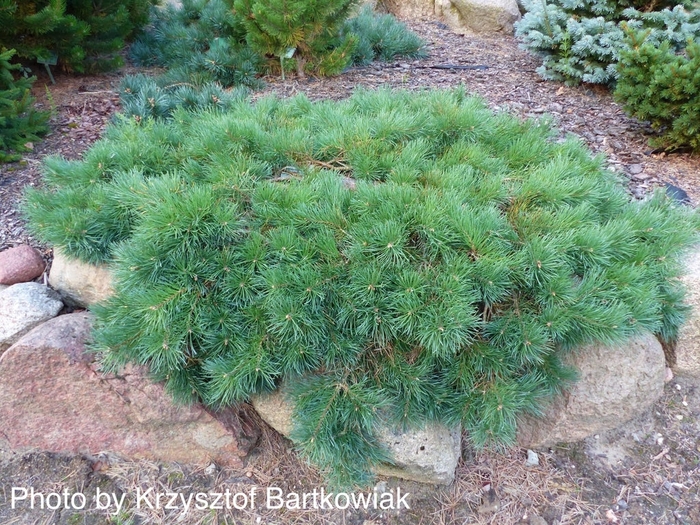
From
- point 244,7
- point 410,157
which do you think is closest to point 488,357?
point 410,157

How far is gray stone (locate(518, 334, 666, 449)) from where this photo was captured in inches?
78.7

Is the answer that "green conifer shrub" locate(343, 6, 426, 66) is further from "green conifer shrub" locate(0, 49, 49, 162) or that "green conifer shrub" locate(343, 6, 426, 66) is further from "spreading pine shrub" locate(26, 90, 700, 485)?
"spreading pine shrub" locate(26, 90, 700, 485)

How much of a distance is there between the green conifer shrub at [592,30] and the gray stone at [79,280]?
349cm

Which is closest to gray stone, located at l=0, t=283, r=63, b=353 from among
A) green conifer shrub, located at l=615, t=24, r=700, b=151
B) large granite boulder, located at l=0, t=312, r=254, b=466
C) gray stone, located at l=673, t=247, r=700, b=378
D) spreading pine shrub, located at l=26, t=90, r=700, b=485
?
large granite boulder, located at l=0, t=312, r=254, b=466

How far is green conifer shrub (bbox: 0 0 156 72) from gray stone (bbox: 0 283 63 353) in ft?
6.63

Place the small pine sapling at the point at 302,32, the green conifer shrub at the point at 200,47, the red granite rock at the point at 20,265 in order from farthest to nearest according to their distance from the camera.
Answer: the green conifer shrub at the point at 200,47
the small pine sapling at the point at 302,32
the red granite rock at the point at 20,265

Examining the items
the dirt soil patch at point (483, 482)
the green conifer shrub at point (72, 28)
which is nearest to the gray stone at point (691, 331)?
the dirt soil patch at point (483, 482)

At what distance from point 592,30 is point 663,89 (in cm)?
100

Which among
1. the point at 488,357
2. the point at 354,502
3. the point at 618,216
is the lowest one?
the point at 354,502

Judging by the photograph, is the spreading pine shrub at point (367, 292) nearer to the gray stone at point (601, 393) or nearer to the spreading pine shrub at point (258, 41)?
the gray stone at point (601, 393)

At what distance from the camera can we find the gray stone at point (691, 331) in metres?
2.15

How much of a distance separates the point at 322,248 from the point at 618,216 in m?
1.28

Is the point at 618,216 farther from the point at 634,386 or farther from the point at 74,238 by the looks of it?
the point at 74,238

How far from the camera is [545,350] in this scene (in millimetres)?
1658
